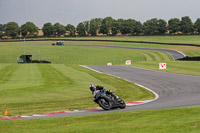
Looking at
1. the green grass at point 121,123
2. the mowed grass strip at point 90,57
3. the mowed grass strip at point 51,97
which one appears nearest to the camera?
the green grass at point 121,123

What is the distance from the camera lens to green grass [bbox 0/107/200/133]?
28.7 feet

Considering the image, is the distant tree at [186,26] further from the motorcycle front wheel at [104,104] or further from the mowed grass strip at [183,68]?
the motorcycle front wheel at [104,104]

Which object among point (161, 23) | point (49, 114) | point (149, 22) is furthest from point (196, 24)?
point (49, 114)

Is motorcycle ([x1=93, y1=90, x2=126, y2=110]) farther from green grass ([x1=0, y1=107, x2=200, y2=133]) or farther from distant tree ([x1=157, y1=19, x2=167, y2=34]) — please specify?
distant tree ([x1=157, y1=19, x2=167, y2=34])

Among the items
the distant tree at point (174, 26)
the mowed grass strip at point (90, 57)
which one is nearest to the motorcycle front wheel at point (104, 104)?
the mowed grass strip at point (90, 57)

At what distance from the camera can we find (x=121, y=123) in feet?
32.0

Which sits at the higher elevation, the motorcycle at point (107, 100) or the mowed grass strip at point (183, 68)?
the motorcycle at point (107, 100)

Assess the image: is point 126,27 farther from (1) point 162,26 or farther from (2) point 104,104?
(2) point 104,104

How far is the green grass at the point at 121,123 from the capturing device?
345 inches

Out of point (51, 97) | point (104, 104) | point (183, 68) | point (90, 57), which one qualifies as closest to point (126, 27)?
point (90, 57)

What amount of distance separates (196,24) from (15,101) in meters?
168

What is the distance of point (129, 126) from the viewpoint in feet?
30.2

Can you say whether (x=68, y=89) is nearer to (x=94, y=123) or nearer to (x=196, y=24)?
(x=94, y=123)

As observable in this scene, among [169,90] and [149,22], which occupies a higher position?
[149,22]
